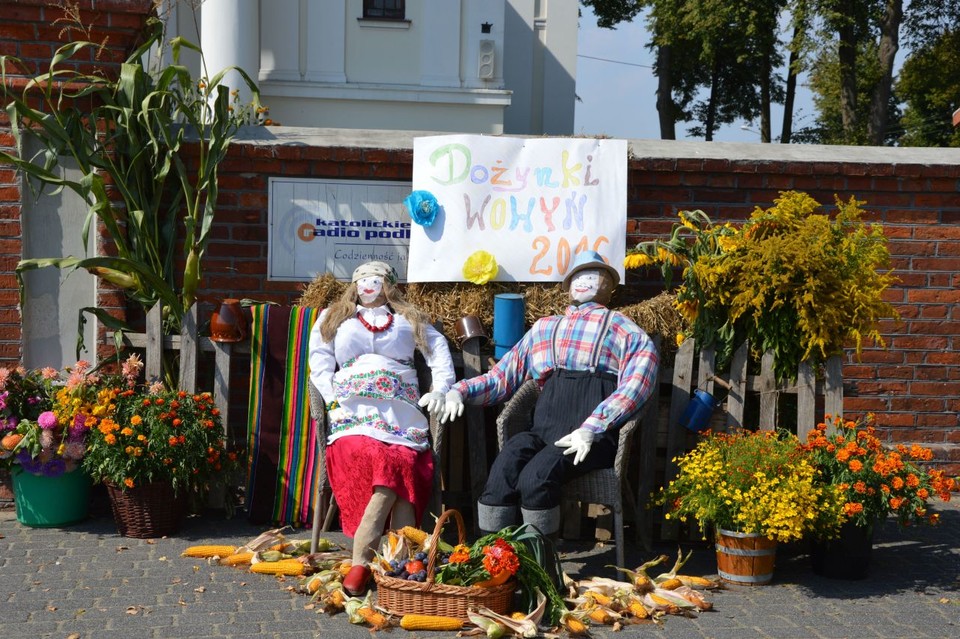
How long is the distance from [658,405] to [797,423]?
30.8 inches

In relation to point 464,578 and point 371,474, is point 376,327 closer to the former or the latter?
point 371,474

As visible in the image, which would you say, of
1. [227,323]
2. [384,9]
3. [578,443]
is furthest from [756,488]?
[384,9]

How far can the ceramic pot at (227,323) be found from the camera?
239 inches

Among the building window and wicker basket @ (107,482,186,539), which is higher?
the building window

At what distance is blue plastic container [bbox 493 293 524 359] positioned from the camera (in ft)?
20.0

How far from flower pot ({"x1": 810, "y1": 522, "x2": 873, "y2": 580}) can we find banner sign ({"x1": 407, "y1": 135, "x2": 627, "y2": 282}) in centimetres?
218

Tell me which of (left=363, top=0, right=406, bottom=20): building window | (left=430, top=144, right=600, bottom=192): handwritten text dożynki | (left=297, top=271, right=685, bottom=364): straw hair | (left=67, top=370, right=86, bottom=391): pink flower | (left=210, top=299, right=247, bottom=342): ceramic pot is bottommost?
(left=67, top=370, right=86, bottom=391): pink flower

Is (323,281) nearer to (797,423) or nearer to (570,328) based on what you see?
(570,328)

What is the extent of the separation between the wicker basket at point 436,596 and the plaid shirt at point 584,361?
1060 mm

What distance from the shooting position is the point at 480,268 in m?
6.54

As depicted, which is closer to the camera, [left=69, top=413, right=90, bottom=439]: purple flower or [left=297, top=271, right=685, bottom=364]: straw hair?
[left=69, top=413, right=90, bottom=439]: purple flower

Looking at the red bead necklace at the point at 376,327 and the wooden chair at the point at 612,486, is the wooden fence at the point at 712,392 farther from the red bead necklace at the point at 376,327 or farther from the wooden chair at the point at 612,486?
the red bead necklace at the point at 376,327

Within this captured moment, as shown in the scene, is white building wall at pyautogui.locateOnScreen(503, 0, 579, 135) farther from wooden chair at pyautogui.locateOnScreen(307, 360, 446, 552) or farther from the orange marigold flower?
the orange marigold flower

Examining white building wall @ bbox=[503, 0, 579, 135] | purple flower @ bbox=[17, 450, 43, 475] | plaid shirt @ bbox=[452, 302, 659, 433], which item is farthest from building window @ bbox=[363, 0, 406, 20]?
purple flower @ bbox=[17, 450, 43, 475]
